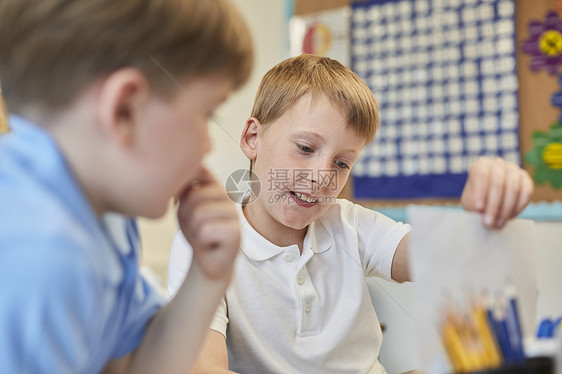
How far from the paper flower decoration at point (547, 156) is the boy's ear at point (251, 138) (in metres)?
0.81

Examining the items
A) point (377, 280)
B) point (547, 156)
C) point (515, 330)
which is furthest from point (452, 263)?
point (547, 156)

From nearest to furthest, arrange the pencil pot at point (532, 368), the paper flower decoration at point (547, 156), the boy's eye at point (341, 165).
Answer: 1. the pencil pot at point (532, 368)
2. the boy's eye at point (341, 165)
3. the paper flower decoration at point (547, 156)

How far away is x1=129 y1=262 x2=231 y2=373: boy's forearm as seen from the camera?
403mm

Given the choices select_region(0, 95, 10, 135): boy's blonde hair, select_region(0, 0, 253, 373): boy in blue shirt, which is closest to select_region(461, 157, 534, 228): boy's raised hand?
select_region(0, 0, 253, 373): boy in blue shirt

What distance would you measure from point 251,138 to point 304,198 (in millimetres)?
103

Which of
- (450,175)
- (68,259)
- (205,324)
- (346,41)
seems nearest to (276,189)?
(205,324)

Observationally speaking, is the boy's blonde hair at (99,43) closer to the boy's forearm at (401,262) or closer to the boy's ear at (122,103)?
the boy's ear at (122,103)

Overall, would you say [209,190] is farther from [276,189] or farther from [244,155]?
[276,189]

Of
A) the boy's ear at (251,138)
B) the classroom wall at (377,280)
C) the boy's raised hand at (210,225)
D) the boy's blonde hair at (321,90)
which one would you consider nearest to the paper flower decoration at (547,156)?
the classroom wall at (377,280)

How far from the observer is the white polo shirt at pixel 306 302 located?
56 cm

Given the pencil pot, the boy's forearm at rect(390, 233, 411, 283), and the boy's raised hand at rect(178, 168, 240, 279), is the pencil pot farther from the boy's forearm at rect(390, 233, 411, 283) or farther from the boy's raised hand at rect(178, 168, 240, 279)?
the boy's forearm at rect(390, 233, 411, 283)

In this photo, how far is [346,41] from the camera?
51.2 inches

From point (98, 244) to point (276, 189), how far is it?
0.97 feet

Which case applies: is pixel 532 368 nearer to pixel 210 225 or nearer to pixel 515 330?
pixel 515 330
